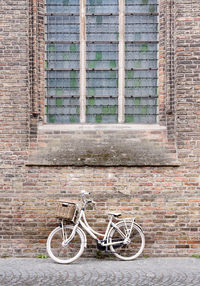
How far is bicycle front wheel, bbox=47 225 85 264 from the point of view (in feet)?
23.6

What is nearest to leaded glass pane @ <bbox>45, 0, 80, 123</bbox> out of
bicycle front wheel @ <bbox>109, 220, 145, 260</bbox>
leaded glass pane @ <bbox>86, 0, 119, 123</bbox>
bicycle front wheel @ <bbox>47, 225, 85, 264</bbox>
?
leaded glass pane @ <bbox>86, 0, 119, 123</bbox>

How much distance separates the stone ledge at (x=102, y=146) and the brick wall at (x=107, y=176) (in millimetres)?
122

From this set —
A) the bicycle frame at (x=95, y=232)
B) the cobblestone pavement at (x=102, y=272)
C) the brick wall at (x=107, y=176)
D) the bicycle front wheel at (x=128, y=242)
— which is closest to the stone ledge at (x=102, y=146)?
the brick wall at (x=107, y=176)

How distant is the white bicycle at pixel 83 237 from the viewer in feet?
23.3

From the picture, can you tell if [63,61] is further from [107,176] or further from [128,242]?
[128,242]

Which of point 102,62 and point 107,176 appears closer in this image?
point 107,176

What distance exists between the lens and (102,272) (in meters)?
6.37

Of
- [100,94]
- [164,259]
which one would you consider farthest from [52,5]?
[164,259]

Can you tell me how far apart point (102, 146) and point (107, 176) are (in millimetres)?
574

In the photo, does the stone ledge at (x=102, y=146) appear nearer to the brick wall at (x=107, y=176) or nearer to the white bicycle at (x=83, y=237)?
the brick wall at (x=107, y=176)

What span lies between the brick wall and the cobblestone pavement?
0.50 m

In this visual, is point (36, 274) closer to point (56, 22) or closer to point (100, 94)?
point (100, 94)

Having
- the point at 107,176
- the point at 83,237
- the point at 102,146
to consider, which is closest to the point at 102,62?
the point at 102,146

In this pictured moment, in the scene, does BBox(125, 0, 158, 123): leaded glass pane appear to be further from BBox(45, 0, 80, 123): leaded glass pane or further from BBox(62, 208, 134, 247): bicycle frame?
BBox(62, 208, 134, 247): bicycle frame
